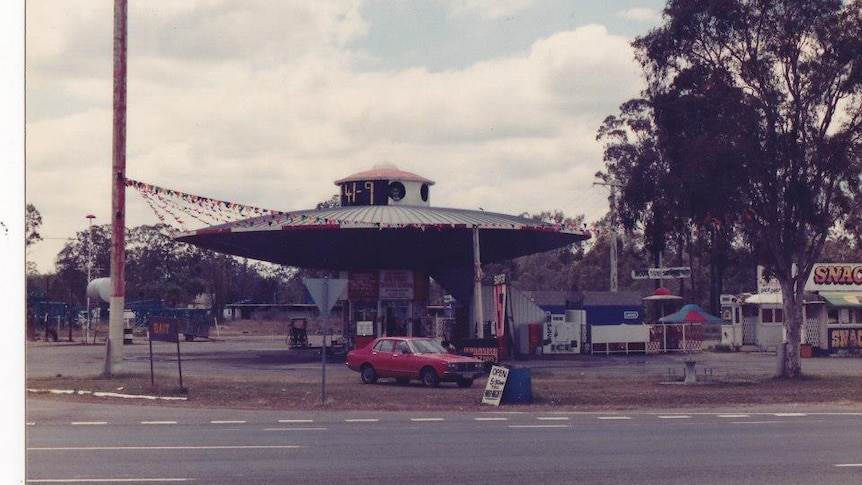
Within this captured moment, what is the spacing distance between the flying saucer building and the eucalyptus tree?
13850 mm

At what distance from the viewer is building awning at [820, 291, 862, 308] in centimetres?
4966

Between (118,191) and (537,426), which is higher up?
(118,191)

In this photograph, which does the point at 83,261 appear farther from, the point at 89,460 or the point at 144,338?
the point at 89,460

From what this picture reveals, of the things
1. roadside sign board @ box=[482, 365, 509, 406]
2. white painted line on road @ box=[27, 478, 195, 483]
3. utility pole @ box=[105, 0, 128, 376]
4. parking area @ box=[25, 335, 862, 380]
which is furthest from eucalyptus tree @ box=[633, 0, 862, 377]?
white painted line on road @ box=[27, 478, 195, 483]

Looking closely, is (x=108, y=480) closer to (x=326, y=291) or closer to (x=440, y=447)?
(x=440, y=447)

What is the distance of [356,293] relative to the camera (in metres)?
50.5

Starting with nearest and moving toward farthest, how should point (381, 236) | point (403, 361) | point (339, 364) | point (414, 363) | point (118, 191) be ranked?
1. point (414, 363)
2. point (403, 361)
3. point (118, 191)
4. point (339, 364)
5. point (381, 236)

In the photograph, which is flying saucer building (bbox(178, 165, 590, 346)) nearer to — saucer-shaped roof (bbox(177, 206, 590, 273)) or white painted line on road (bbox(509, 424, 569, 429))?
saucer-shaped roof (bbox(177, 206, 590, 273))

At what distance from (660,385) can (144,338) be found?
56.4 metres

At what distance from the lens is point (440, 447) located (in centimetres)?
1572

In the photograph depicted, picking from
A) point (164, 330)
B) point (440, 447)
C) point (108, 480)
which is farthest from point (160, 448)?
point (164, 330)

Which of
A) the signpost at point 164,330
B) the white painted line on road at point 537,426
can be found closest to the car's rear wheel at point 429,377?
the signpost at point 164,330

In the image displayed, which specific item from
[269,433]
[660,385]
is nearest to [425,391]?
[660,385]

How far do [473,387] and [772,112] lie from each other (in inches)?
491
